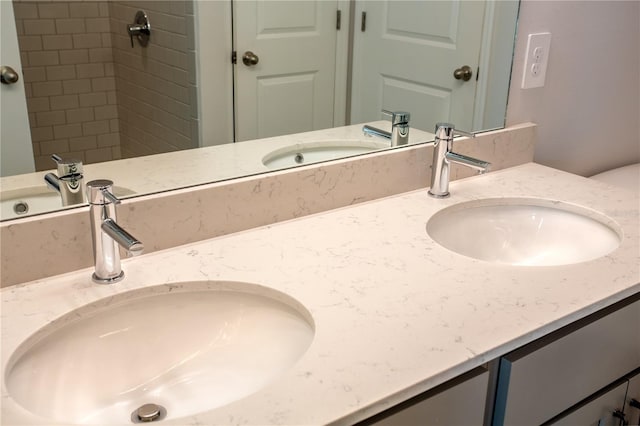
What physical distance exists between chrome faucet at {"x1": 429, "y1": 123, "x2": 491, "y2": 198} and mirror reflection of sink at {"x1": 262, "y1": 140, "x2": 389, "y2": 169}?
0.13 meters

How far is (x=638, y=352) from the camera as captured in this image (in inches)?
49.6

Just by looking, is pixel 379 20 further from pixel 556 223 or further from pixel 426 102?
pixel 556 223

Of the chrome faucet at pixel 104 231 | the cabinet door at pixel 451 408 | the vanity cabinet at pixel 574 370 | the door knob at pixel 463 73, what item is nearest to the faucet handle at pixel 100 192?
the chrome faucet at pixel 104 231

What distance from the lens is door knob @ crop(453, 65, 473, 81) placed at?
1645mm

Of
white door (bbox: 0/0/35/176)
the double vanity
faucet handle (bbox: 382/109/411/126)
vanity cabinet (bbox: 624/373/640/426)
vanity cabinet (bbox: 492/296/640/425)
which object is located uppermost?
white door (bbox: 0/0/35/176)

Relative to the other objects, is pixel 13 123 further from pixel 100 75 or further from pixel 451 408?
pixel 451 408

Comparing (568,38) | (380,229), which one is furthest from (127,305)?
(568,38)

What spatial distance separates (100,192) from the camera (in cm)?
102

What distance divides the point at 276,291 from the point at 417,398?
0.29m

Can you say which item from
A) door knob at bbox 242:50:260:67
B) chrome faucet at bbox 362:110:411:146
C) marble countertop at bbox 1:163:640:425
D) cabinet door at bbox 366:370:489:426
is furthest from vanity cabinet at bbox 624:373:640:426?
door knob at bbox 242:50:260:67

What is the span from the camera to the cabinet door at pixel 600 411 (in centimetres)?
117

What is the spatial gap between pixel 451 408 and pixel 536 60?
1094 mm

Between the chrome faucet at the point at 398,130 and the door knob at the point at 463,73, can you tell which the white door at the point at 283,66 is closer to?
the chrome faucet at the point at 398,130

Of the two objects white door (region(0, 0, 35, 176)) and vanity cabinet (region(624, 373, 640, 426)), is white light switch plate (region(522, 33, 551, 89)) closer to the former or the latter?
vanity cabinet (region(624, 373, 640, 426))
